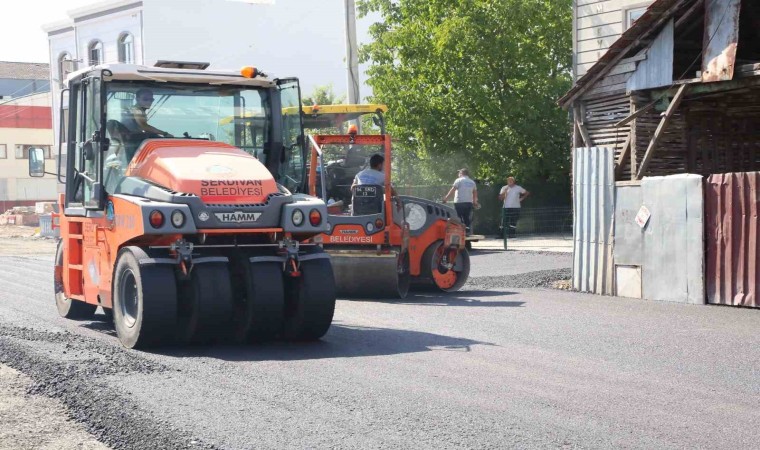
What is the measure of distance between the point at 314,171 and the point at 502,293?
11.0 feet

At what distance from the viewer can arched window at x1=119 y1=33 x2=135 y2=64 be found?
4606 centimetres

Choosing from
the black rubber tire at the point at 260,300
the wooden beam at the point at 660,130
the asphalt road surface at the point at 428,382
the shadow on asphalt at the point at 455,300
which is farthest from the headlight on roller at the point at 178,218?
the wooden beam at the point at 660,130

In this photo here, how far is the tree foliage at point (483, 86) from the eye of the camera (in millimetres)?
30594

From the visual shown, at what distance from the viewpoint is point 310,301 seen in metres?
10.5

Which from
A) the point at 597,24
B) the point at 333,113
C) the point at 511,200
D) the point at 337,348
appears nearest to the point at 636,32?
the point at 333,113

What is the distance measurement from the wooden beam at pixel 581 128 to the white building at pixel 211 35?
28.0 meters

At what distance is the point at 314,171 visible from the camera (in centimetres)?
1582

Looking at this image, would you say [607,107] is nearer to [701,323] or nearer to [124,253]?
[701,323]

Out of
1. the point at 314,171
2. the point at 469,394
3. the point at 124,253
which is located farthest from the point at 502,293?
the point at 469,394

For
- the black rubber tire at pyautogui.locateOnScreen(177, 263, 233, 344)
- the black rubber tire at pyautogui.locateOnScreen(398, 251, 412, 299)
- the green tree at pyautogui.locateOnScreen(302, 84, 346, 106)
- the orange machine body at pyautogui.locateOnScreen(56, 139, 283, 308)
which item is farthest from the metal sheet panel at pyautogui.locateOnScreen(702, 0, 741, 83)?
the green tree at pyautogui.locateOnScreen(302, 84, 346, 106)

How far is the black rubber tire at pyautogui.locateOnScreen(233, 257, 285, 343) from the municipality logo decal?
1.38 feet

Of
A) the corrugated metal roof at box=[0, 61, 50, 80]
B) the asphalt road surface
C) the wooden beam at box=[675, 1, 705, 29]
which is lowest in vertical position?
the asphalt road surface

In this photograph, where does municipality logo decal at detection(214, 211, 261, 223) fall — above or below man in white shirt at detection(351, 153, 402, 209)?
below

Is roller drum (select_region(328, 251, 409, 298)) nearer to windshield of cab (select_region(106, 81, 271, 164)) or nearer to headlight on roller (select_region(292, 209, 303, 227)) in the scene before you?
windshield of cab (select_region(106, 81, 271, 164))
